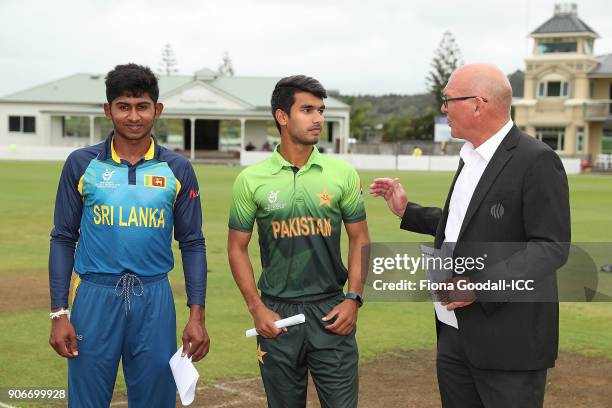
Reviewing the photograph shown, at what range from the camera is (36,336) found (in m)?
8.32

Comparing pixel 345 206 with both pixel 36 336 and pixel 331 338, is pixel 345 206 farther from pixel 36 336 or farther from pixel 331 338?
pixel 36 336

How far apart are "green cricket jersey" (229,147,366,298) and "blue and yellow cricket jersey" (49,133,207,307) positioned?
391 mm

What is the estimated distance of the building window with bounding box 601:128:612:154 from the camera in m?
73.8

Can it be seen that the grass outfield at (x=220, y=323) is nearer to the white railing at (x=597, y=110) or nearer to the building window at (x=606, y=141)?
the white railing at (x=597, y=110)

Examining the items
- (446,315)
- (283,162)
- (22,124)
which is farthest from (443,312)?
(22,124)

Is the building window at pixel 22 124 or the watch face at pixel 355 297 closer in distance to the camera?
the watch face at pixel 355 297

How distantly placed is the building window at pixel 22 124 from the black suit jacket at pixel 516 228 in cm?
7355

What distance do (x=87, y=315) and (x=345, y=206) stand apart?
4.74 ft

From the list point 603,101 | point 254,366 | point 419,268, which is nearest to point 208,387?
point 254,366

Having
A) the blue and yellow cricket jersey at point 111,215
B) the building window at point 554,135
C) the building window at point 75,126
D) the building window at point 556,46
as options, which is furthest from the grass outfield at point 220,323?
the building window at point 556,46

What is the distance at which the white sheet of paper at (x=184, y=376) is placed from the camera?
160 inches

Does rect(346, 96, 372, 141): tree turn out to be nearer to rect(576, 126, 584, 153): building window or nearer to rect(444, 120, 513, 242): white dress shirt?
rect(576, 126, 584, 153): building window

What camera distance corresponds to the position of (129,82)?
4297 mm
